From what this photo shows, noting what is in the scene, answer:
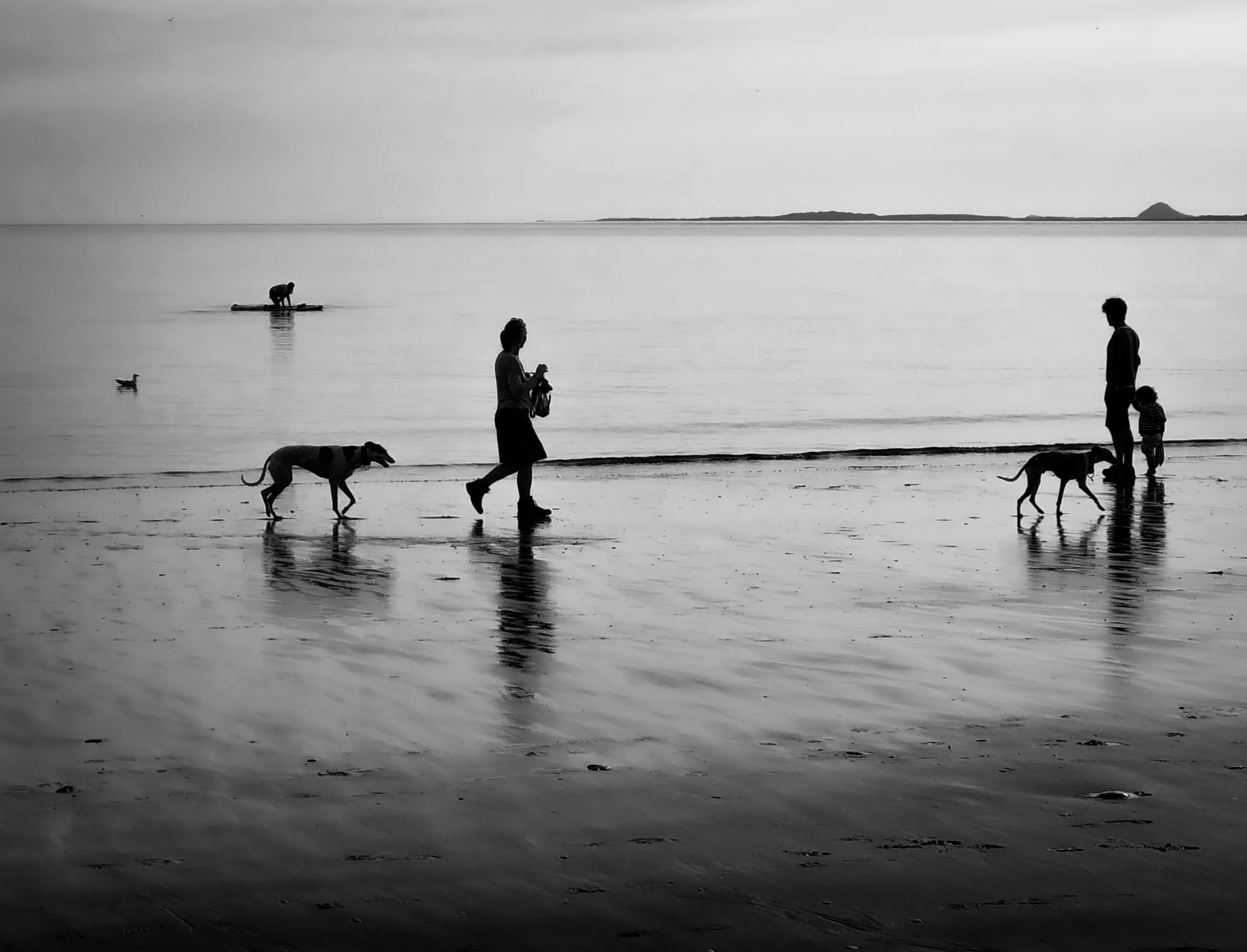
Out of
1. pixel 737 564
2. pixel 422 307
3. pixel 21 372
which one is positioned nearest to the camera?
A: pixel 737 564

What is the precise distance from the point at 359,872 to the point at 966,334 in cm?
5240

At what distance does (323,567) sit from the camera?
11375 millimetres

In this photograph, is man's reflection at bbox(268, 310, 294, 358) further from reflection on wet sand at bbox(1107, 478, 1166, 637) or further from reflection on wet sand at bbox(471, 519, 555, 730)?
reflection on wet sand at bbox(471, 519, 555, 730)

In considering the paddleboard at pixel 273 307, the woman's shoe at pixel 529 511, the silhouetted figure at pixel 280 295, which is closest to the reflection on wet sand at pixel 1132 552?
the woman's shoe at pixel 529 511

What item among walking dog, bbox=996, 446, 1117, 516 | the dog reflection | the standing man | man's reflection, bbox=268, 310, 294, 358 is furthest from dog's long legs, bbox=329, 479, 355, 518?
man's reflection, bbox=268, 310, 294, 358

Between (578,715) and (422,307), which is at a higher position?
(422,307)

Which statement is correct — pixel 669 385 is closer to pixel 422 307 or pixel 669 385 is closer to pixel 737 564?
pixel 737 564

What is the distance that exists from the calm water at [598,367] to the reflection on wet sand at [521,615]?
906 cm

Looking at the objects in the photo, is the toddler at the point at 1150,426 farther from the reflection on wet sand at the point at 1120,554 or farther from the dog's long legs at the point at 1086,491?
the dog's long legs at the point at 1086,491

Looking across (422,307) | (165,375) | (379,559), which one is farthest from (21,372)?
(422,307)

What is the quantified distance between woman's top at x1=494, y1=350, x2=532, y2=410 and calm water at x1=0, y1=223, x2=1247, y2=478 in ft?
24.2

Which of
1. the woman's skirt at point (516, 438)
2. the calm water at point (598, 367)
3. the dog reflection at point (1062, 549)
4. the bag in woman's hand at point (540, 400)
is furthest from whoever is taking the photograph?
the calm water at point (598, 367)

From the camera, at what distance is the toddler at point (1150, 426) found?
17.1 m

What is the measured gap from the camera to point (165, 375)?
1474 inches
